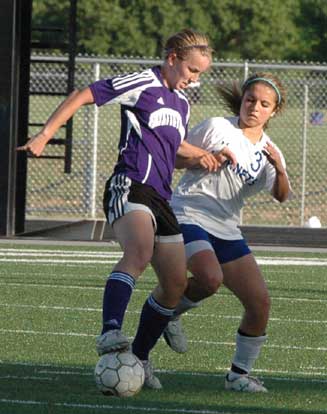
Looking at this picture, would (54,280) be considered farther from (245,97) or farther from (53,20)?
(53,20)

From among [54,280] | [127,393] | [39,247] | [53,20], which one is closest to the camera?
[127,393]

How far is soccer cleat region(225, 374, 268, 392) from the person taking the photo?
752 cm

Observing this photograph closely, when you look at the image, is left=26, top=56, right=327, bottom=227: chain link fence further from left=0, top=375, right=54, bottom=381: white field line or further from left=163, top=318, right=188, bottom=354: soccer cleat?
left=0, top=375, right=54, bottom=381: white field line

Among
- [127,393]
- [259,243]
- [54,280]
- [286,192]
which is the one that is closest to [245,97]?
[286,192]

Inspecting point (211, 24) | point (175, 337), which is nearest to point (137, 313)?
point (175, 337)

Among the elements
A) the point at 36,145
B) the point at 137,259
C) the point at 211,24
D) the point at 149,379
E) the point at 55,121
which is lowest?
the point at 149,379

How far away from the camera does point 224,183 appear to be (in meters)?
8.03

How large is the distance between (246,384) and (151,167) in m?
1.22

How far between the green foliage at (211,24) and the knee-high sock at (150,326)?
133ft

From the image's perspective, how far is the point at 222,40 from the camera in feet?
168

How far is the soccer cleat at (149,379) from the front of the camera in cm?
743

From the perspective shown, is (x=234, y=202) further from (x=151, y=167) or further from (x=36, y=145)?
(x=36, y=145)

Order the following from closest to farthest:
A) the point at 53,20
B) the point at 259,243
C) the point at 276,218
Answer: the point at 259,243 < the point at 276,218 < the point at 53,20

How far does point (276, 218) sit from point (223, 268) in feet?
50.5
